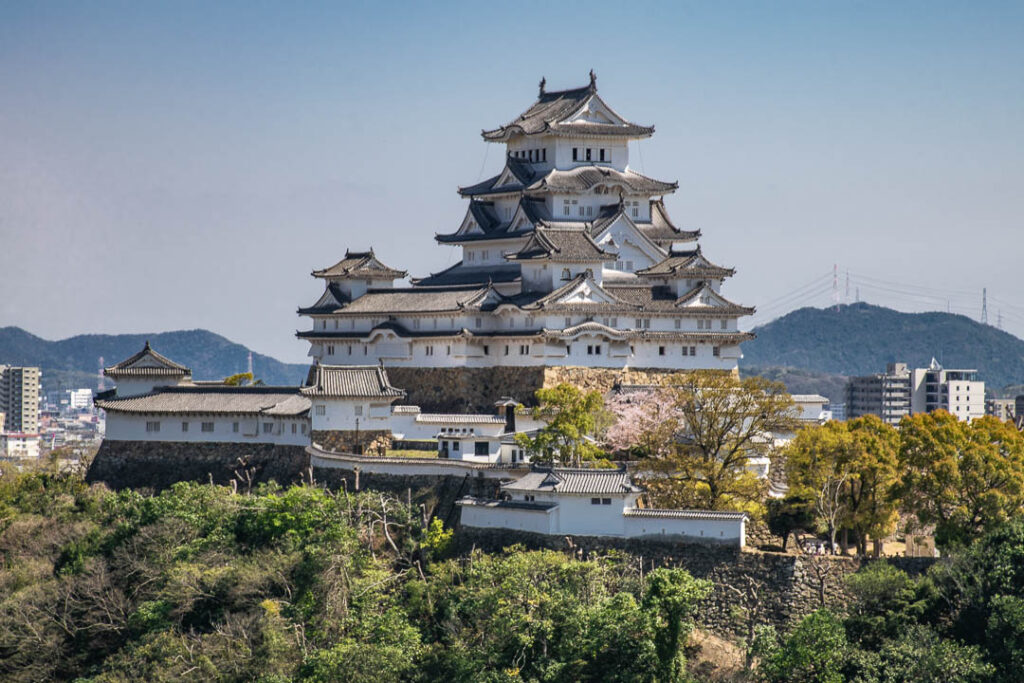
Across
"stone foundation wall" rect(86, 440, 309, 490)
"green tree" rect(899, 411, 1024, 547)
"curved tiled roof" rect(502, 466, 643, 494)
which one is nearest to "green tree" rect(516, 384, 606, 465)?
"curved tiled roof" rect(502, 466, 643, 494)

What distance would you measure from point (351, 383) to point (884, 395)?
85.8 m

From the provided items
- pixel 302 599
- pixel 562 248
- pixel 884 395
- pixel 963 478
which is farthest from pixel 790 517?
pixel 884 395

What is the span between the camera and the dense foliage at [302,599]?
39250mm

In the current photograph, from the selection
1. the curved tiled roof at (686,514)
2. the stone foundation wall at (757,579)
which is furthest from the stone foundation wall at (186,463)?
the stone foundation wall at (757,579)

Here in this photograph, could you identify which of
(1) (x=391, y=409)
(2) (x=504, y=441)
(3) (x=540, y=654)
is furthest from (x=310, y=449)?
(3) (x=540, y=654)

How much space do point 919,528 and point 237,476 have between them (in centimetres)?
2314

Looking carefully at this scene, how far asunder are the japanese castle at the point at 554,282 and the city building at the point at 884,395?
7103cm

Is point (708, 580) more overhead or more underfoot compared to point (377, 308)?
→ more underfoot

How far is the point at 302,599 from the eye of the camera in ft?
142

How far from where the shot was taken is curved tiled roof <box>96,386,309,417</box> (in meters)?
54.9

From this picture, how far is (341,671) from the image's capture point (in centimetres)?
3962

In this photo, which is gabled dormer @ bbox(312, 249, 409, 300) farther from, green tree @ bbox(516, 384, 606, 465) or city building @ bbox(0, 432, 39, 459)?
city building @ bbox(0, 432, 39, 459)

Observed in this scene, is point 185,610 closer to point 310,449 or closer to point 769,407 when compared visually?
point 310,449

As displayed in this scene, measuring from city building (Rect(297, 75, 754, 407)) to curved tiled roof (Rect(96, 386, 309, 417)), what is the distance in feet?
16.7
